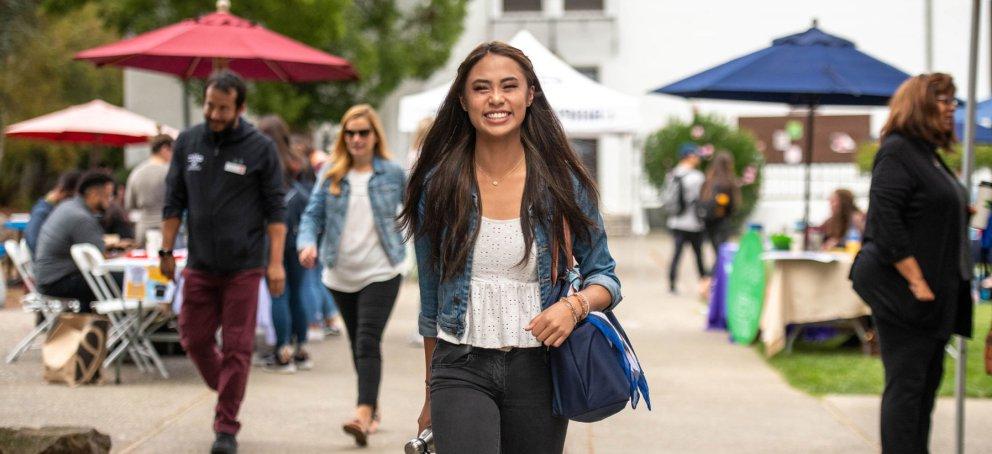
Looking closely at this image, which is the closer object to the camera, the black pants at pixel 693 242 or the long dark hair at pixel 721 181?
the long dark hair at pixel 721 181

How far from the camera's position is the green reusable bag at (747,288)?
11.0 meters

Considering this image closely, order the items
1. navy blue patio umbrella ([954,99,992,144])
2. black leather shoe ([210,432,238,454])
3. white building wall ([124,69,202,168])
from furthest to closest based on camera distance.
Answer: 1. white building wall ([124,69,202,168])
2. navy blue patio umbrella ([954,99,992,144])
3. black leather shoe ([210,432,238,454])

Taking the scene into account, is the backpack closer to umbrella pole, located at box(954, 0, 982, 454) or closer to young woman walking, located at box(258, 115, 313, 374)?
young woman walking, located at box(258, 115, 313, 374)

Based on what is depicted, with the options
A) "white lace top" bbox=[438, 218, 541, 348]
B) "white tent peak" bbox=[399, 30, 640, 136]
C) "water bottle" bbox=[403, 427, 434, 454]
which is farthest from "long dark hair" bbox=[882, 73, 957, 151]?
"white tent peak" bbox=[399, 30, 640, 136]

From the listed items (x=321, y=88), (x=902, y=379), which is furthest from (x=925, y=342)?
(x=321, y=88)

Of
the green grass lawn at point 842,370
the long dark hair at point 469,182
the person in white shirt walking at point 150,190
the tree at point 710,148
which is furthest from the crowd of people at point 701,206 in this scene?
the long dark hair at point 469,182

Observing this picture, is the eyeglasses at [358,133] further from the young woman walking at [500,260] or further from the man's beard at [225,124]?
the young woman walking at [500,260]

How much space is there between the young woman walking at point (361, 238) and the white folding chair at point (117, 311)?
234cm

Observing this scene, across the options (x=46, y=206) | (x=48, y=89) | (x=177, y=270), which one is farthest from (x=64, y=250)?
(x=48, y=89)

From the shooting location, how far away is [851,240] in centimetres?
1138

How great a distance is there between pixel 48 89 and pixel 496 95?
2934 cm

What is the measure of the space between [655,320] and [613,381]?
31.6 feet

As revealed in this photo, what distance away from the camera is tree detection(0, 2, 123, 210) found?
3000 cm

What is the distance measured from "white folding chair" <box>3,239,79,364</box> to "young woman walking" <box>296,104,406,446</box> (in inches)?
125
